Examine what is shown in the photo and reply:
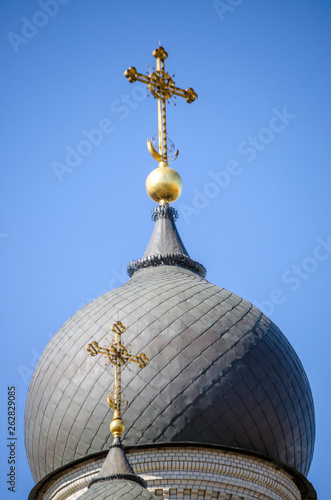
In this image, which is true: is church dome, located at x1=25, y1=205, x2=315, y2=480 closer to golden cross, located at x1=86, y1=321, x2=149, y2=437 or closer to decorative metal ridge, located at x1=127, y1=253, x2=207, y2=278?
golden cross, located at x1=86, y1=321, x2=149, y2=437

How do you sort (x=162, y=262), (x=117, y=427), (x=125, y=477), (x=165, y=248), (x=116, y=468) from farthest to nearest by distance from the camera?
(x=165, y=248)
(x=162, y=262)
(x=117, y=427)
(x=116, y=468)
(x=125, y=477)

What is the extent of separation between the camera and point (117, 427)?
48.4 ft

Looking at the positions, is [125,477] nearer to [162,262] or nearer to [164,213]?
[162,262]

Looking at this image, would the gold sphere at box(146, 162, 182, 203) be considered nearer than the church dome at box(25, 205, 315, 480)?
No

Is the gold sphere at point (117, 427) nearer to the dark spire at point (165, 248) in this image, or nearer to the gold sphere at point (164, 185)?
the dark spire at point (165, 248)

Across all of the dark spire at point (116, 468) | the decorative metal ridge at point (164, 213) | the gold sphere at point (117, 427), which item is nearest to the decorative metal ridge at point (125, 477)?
the dark spire at point (116, 468)

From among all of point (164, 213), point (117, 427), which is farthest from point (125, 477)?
point (164, 213)

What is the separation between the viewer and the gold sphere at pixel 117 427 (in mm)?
14734

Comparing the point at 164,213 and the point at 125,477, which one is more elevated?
the point at 164,213

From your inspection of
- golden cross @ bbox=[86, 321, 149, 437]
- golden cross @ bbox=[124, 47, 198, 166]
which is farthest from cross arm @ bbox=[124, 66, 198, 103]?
golden cross @ bbox=[86, 321, 149, 437]

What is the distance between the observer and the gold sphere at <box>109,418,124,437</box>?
1473cm

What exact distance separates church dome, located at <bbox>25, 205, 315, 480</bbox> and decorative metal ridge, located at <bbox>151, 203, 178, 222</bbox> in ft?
6.56

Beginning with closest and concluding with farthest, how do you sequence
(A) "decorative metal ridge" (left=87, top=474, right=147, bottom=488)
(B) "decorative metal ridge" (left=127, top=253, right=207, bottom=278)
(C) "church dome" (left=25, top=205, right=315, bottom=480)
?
(A) "decorative metal ridge" (left=87, top=474, right=147, bottom=488) < (C) "church dome" (left=25, top=205, right=315, bottom=480) < (B) "decorative metal ridge" (left=127, top=253, right=207, bottom=278)

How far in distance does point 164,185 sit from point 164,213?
0.45m
